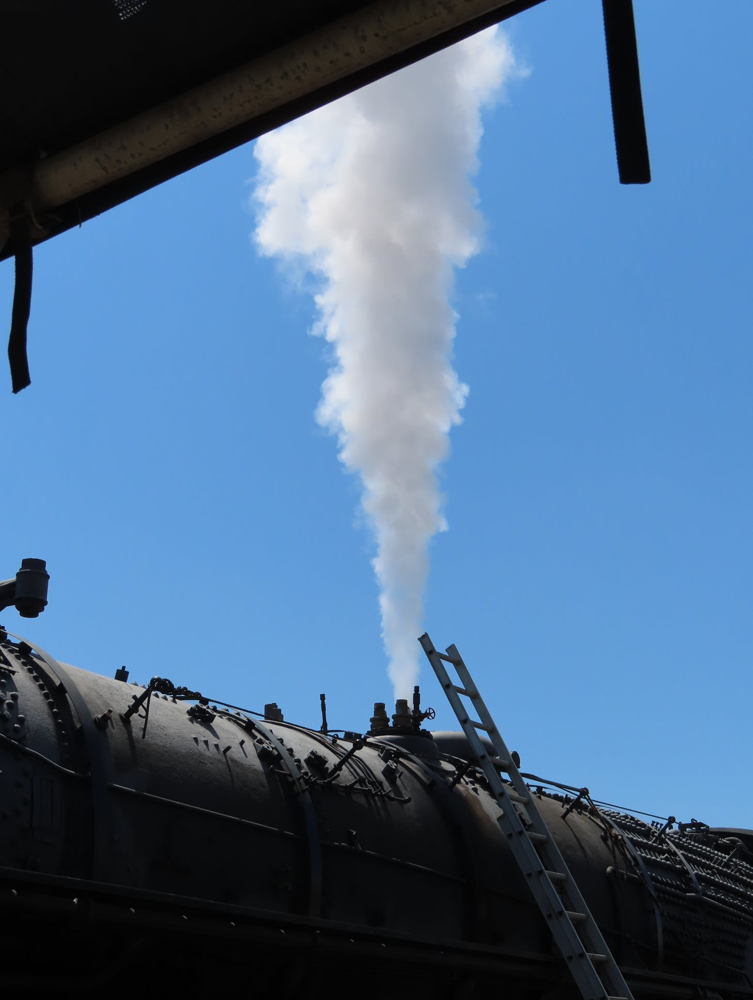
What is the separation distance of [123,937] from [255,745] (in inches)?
73.0

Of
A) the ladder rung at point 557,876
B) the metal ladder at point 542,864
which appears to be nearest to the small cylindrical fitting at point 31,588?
the metal ladder at point 542,864

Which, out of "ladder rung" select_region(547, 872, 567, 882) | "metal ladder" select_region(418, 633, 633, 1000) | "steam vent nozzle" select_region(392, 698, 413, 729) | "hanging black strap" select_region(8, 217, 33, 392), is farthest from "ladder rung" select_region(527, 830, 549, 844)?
"hanging black strap" select_region(8, 217, 33, 392)

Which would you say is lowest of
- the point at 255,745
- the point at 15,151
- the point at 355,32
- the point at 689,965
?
the point at 689,965

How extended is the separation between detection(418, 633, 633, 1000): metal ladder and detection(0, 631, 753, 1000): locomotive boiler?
14.2 inches

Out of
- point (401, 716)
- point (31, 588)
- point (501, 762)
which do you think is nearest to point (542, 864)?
point (501, 762)

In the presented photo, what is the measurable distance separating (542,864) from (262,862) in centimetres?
239

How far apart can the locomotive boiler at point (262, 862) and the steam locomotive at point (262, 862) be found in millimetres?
13

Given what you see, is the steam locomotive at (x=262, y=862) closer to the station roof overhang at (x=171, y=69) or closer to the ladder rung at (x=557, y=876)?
the ladder rung at (x=557, y=876)

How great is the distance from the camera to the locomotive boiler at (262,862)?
5254 mm

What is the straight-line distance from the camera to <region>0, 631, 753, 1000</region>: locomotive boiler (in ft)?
17.2

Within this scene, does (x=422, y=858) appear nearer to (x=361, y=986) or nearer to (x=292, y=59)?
(x=361, y=986)

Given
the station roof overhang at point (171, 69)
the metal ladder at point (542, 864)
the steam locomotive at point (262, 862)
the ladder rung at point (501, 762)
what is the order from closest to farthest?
1. the station roof overhang at point (171, 69)
2. the steam locomotive at point (262, 862)
3. the metal ladder at point (542, 864)
4. the ladder rung at point (501, 762)

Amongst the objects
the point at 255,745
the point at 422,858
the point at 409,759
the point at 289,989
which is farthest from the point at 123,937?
the point at 409,759

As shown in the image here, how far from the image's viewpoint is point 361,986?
6.64 m
